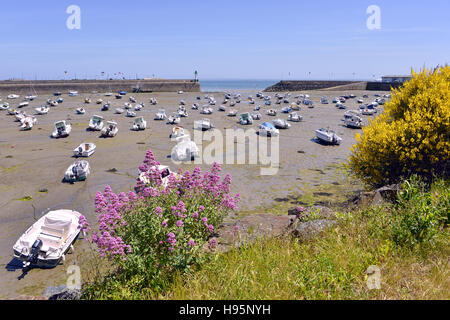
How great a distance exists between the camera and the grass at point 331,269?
4836 millimetres

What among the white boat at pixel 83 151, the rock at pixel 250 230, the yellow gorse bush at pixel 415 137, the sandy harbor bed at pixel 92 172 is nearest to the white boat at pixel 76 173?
the sandy harbor bed at pixel 92 172

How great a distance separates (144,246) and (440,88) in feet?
49.9

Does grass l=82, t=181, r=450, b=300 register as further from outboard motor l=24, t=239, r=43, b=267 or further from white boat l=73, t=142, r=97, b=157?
white boat l=73, t=142, r=97, b=157

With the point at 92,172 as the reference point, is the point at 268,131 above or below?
above

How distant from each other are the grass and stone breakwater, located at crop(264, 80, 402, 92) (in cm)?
11918

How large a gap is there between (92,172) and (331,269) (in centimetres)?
2863

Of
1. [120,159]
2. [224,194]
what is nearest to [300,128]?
[120,159]

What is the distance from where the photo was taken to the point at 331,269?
537 cm

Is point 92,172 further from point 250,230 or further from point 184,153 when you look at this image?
point 250,230

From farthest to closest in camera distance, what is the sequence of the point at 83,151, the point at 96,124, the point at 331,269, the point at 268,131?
the point at 96,124
the point at 268,131
the point at 83,151
the point at 331,269

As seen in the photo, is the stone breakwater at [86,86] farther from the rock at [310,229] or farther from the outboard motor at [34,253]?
the rock at [310,229]

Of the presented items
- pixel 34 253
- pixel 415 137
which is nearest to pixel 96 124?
pixel 34 253

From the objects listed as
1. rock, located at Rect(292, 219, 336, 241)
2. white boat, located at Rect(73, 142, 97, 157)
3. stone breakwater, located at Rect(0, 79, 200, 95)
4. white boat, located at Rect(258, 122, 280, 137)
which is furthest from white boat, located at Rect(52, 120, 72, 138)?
stone breakwater, located at Rect(0, 79, 200, 95)
